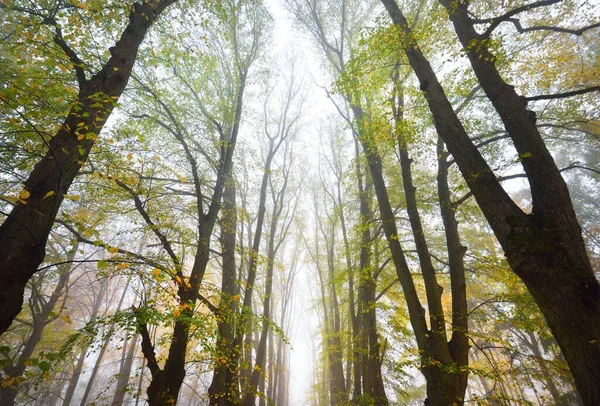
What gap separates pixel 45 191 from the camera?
2.67 metres

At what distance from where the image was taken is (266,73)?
1031 cm

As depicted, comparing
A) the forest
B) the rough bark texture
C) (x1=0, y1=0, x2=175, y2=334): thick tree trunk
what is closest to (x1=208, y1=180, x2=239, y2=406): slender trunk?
the forest

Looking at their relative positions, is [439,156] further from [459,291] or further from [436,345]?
[436,345]

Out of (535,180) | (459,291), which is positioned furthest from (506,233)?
(459,291)

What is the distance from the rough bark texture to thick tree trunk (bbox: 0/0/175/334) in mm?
4370

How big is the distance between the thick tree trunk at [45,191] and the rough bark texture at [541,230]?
437cm

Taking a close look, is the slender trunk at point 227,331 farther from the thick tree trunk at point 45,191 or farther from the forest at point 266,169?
the thick tree trunk at point 45,191

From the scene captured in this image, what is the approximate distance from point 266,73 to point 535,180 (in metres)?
A: 9.58

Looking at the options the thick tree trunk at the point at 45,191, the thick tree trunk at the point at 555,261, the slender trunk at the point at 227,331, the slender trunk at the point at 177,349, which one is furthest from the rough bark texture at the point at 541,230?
the slender trunk at the point at 227,331

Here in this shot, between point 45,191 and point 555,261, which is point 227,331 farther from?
point 555,261

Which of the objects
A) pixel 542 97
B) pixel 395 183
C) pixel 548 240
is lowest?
pixel 548 240

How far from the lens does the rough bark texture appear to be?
222 cm

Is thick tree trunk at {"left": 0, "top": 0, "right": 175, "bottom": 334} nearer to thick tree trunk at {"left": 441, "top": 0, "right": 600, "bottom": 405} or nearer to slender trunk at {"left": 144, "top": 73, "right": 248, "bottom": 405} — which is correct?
slender trunk at {"left": 144, "top": 73, "right": 248, "bottom": 405}

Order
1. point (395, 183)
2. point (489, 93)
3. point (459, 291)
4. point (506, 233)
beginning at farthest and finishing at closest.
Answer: point (395, 183), point (459, 291), point (489, 93), point (506, 233)
